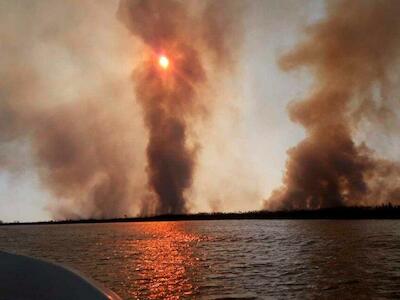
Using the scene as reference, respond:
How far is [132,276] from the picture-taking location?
41.6 m

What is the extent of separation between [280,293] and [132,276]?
16308mm

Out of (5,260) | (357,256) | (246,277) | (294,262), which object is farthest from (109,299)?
(357,256)

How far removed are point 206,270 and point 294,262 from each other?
40.9ft

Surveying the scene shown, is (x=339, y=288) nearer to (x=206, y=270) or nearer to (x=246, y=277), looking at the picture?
(x=246, y=277)

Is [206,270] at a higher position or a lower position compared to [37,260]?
lower

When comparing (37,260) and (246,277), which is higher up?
(37,260)

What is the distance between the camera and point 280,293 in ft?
102

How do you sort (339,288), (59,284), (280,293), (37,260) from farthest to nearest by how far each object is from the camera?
(339,288) < (280,293) < (37,260) < (59,284)

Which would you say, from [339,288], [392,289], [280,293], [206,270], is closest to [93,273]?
[206,270]

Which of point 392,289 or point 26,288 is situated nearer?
A: point 26,288

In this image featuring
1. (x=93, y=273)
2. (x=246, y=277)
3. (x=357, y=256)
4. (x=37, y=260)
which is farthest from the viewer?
(x=357, y=256)

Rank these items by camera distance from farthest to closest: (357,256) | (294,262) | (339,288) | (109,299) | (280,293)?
(357,256), (294,262), (339,288), (280,293), (109,299)

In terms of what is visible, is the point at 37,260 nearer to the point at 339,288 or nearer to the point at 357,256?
the point at 339,288

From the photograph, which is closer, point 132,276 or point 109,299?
point 109,299
